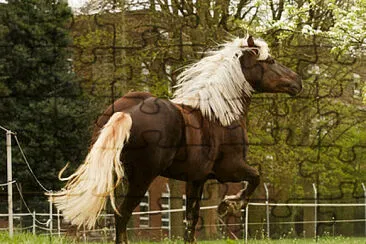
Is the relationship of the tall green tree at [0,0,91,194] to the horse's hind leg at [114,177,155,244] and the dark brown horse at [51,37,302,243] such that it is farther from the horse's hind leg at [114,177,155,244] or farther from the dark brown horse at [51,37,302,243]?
the horse's hind leg at [114,177,155,244]

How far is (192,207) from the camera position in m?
9.68

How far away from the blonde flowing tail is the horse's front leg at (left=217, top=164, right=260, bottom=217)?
81.4 inches

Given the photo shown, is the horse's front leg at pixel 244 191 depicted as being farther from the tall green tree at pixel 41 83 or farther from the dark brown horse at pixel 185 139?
the tall green tree at pixel 41 83

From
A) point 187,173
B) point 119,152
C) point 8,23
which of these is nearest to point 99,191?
point 119,152

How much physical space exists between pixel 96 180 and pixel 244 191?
8.38 ft

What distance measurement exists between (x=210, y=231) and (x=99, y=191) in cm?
1720

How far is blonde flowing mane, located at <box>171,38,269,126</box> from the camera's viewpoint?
8.95 metres

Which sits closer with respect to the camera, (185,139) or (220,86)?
(185,139)

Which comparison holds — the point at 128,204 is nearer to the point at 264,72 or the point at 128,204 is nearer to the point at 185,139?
the point at 185,139

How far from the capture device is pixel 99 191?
24.8ft

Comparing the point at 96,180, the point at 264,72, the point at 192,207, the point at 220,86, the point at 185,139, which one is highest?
the point at 264,72
